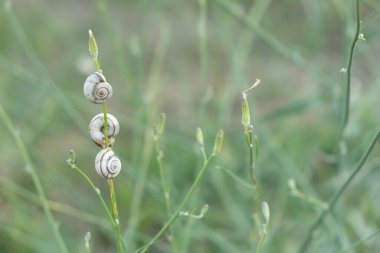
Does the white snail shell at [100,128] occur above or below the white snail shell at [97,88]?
below

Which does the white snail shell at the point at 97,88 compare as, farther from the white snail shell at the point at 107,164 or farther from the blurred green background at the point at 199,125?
the blurred green background at the point at 199,125

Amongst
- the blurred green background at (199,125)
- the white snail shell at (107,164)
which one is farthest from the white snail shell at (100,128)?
the blurred green background at (199,125)

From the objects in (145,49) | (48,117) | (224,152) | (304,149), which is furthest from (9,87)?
(304,149)

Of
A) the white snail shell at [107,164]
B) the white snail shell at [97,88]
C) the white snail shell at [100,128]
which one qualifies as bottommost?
the white snail shell at [107,164]

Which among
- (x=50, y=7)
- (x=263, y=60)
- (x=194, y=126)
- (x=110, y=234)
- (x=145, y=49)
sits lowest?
(x=110, y=234)

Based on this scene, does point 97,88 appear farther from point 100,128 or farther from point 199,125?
point 199,125

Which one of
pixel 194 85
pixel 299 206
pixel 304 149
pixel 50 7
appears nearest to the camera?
pixel 299 206

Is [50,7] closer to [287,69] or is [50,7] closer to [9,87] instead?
[9,87]

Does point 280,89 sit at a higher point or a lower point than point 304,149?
higher
